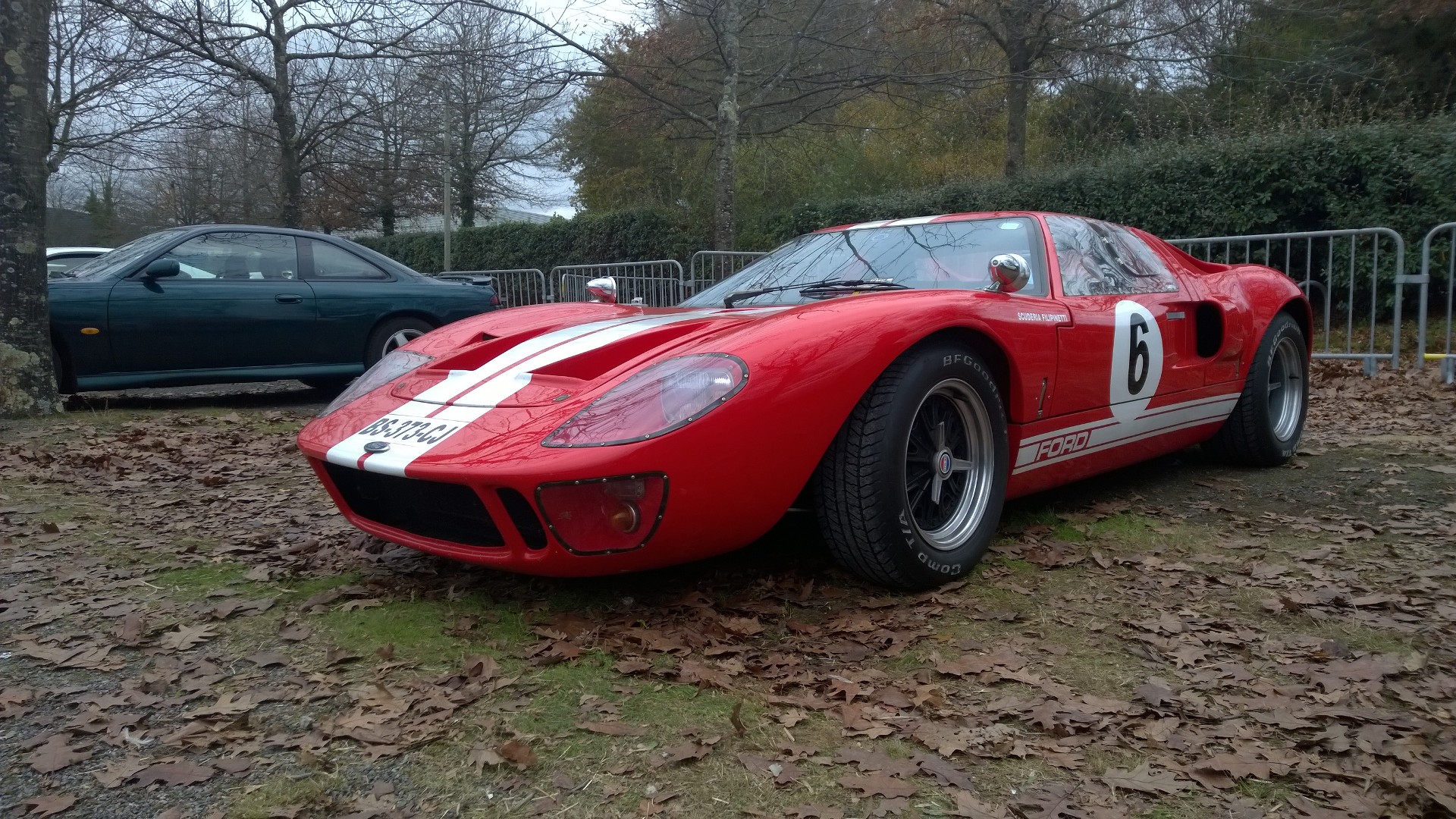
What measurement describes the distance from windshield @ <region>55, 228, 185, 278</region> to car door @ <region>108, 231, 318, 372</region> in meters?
0.10

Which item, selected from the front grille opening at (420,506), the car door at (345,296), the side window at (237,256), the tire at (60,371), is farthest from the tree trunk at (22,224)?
the front grille opening at (420,506)

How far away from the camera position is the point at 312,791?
1.75 m

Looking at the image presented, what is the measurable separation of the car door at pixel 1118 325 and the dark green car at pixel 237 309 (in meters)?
4.88

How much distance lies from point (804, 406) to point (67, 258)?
8428 mm

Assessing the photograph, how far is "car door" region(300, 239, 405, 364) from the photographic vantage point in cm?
689

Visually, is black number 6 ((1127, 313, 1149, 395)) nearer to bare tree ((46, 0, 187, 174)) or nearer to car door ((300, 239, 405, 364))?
car door ((300, 239, 405, 364))

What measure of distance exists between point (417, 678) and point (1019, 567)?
1750 mm

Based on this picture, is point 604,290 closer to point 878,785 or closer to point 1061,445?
point 1061,445

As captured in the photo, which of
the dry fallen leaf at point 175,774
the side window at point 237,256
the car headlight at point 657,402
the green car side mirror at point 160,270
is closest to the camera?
the dry fallen leaf at point 175,774

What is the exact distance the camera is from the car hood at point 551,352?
2.61 metres

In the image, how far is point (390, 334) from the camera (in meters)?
7.15

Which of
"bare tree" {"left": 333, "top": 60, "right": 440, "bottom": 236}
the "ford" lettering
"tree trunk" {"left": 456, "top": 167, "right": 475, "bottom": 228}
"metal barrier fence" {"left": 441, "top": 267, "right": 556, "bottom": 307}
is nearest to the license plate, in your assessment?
the "ford" lettering

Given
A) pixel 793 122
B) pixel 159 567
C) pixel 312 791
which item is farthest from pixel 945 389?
pixel 793 122

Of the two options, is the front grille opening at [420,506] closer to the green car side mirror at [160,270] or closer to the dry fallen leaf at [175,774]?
the dry fallen leaf at [175,774]
